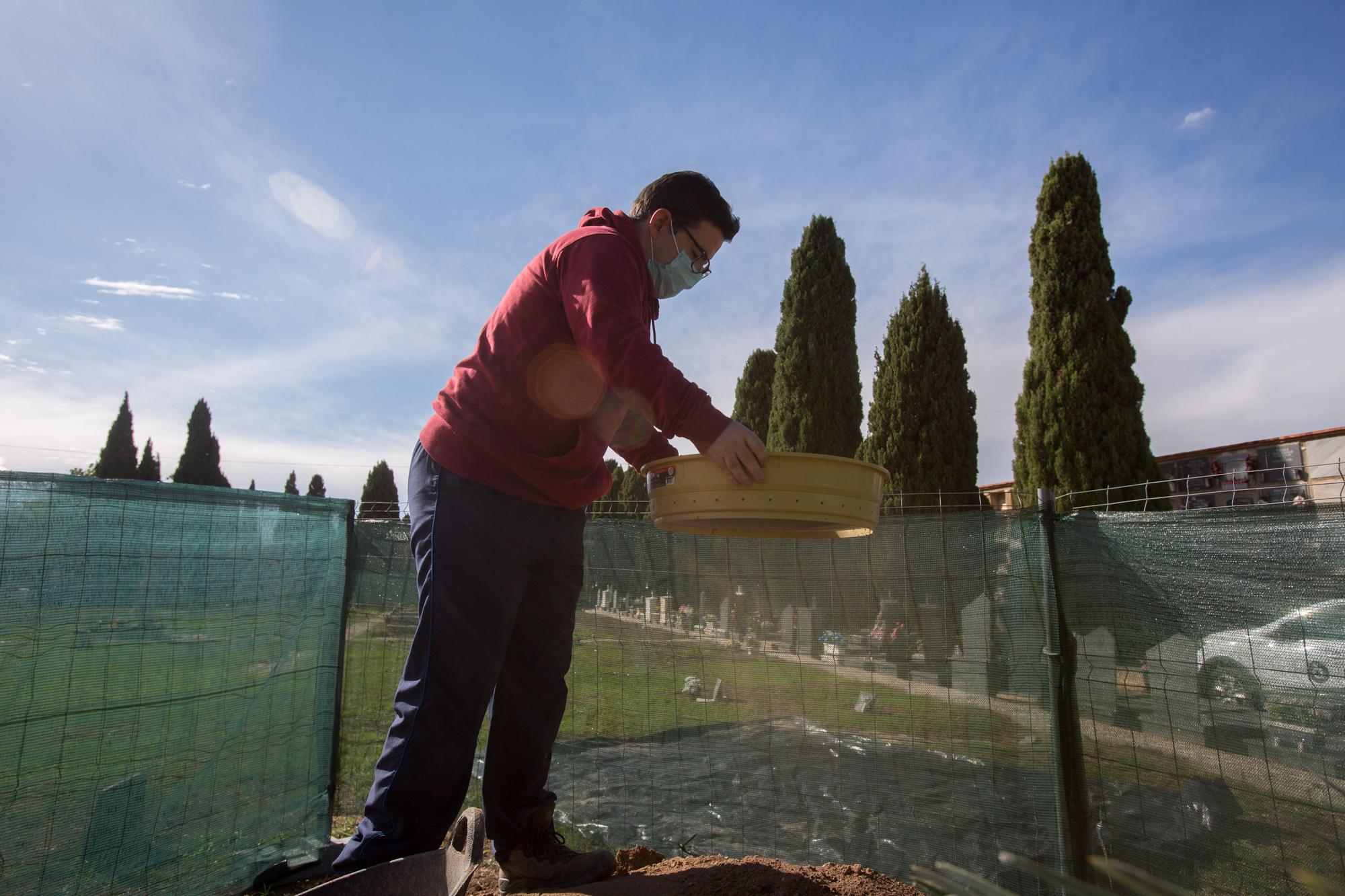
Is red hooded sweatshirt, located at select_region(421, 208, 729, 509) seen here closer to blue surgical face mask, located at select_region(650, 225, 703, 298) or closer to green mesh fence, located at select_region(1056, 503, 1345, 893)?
blue surgical face mask, located at select_region(650, 225, 703, 298)

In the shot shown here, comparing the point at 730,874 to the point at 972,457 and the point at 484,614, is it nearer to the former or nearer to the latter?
the point at 484,614

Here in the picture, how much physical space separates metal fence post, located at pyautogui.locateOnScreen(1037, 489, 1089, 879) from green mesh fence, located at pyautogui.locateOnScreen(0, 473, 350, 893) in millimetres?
2595

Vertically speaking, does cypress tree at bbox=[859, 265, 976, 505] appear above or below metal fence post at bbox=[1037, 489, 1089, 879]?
above

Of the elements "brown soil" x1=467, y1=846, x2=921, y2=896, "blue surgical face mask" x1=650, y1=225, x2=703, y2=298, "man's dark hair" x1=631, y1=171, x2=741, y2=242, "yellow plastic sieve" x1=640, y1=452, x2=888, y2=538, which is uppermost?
"man's dark hair" x1=631, y1=171, x2=741, y2=242

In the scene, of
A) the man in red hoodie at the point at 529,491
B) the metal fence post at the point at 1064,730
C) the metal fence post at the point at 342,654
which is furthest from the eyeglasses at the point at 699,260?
the metal fence post at the point at 342,654

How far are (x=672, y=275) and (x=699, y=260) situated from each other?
0.08m

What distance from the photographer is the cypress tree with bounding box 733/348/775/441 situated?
23.1 meters

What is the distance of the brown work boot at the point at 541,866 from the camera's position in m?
2.06

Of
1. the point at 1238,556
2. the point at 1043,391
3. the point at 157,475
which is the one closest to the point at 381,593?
the point at 1238,556

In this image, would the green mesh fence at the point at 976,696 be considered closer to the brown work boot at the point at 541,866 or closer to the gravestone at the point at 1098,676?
the gravestone at the point at 1098,676

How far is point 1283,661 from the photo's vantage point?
219cm

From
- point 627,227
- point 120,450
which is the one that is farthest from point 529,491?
point 120,450

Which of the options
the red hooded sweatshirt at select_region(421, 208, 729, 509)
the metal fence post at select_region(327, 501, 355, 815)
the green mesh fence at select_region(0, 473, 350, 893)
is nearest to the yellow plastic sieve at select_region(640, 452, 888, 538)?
the red hooded sweatshirt at select_region(421, 208, 729, 509)

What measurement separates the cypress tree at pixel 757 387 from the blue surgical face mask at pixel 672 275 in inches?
822
